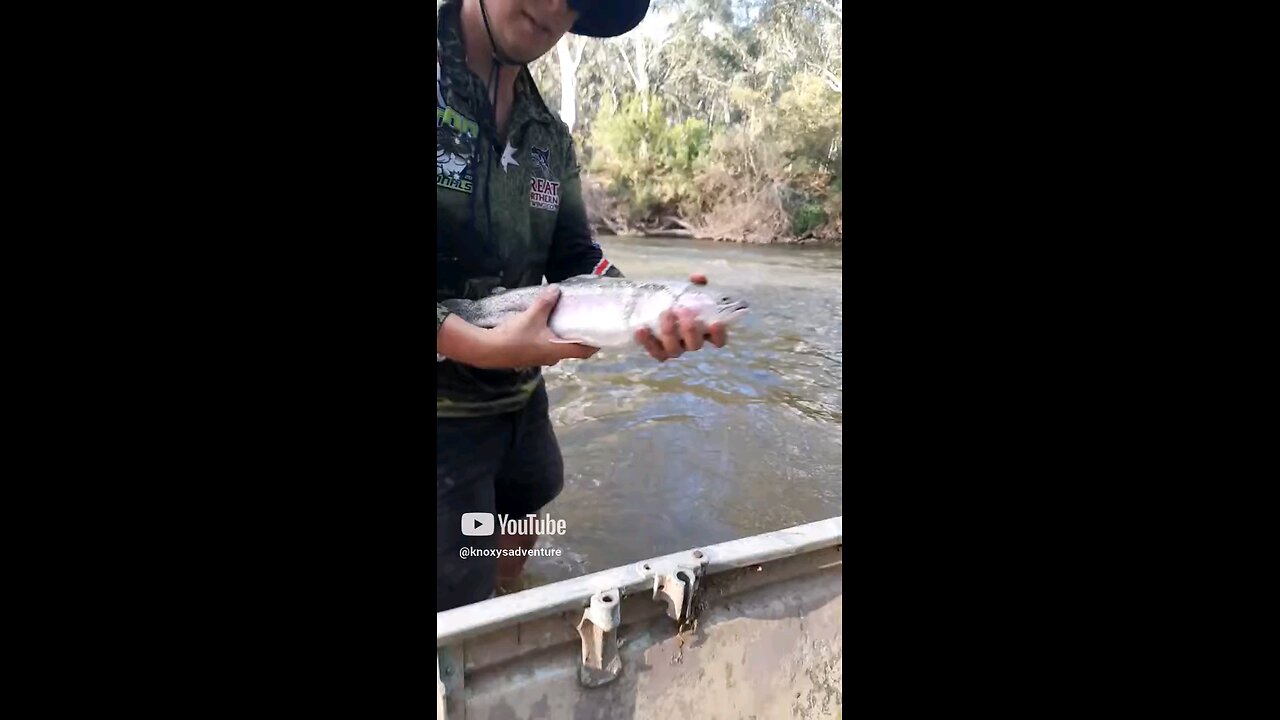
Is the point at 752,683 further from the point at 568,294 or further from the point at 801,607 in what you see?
the point at 568,294

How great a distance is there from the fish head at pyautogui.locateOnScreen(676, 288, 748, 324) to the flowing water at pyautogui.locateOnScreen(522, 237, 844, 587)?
4 centimetres

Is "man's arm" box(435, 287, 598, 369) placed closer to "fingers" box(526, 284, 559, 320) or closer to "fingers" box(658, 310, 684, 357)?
"fingers" box(526, 284, 559, 320)

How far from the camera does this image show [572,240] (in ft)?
4.71

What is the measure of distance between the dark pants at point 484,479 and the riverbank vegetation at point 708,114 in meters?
0.43

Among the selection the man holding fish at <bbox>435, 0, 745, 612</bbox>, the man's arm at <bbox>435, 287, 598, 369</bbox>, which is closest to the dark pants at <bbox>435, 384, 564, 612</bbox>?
the man holding fish at <bbox>435, 0, 745, 612</bbox>

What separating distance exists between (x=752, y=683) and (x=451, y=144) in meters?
1.21

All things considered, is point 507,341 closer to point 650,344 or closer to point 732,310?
point 650,344

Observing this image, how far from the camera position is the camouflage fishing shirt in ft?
4.13

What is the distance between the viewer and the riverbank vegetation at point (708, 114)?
4.64 ft

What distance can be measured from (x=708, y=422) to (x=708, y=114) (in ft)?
2.03

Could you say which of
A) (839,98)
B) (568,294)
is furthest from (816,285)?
(568,294)

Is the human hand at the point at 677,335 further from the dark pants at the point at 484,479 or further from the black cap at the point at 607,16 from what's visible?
the black cap at the point at 607,16

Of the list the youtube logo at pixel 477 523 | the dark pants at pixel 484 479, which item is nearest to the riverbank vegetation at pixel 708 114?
the dark pants at pixel 484 479

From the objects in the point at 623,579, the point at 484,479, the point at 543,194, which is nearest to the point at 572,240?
the point at 543,194
